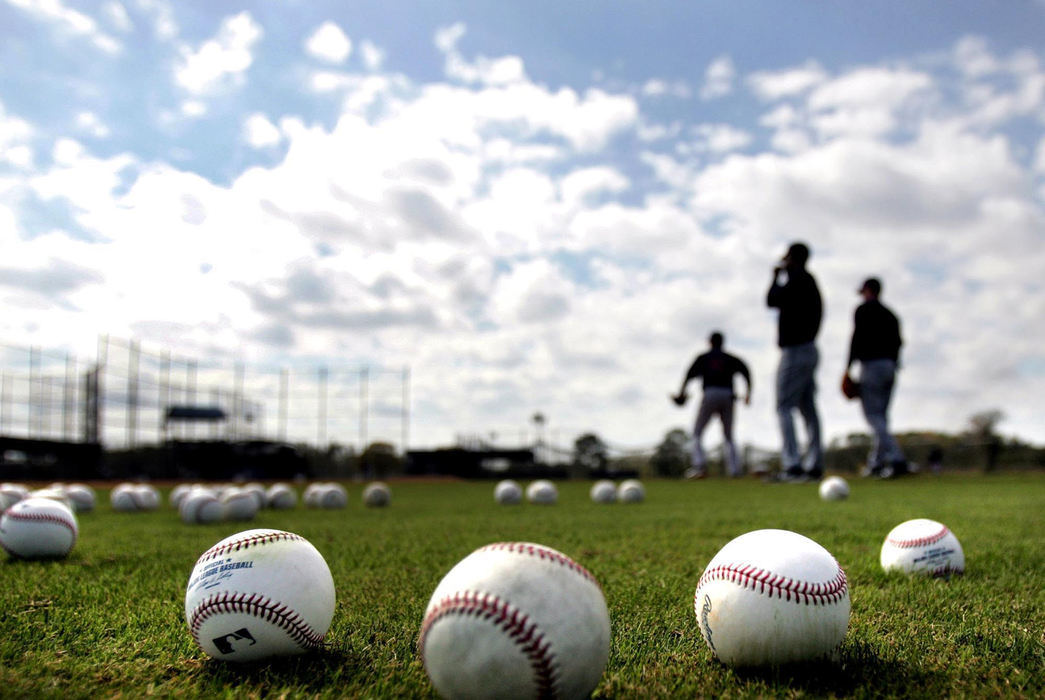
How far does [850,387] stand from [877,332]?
0.95m

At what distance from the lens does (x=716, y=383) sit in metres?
15.2

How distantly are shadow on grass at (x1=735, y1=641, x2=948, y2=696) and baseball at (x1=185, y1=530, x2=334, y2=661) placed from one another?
1566mm

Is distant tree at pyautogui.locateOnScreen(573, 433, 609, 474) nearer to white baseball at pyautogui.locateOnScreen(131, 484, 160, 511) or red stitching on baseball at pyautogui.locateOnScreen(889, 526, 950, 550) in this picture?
white baseball at pyautogui.locateOnScreen(131, 484, 160, 511)

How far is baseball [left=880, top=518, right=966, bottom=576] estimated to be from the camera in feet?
14.4

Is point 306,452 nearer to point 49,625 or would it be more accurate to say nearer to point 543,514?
point 543,514

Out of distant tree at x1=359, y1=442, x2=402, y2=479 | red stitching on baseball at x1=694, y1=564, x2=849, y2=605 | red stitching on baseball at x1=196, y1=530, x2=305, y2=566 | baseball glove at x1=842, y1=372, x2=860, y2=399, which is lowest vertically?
distant tree at x1=359, y1=442, x2=402, y2=479

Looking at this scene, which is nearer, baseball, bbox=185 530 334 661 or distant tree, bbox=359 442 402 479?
baseball, bbox=185 530 334 661

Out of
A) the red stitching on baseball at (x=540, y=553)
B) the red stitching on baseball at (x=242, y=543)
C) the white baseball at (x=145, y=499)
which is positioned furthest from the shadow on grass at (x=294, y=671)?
the white baseball at (x=145, y=499)

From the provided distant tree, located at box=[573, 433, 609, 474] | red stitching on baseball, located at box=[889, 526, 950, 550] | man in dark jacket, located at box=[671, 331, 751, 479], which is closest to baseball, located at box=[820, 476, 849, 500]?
man in dark jacket, located at box=[671, 331, 751, 479]

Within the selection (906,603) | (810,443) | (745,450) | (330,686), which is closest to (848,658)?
(906,603)

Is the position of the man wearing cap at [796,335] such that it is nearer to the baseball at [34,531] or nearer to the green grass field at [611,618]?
the green grass field at [611,618]

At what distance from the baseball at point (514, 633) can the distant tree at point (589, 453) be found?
116ft
